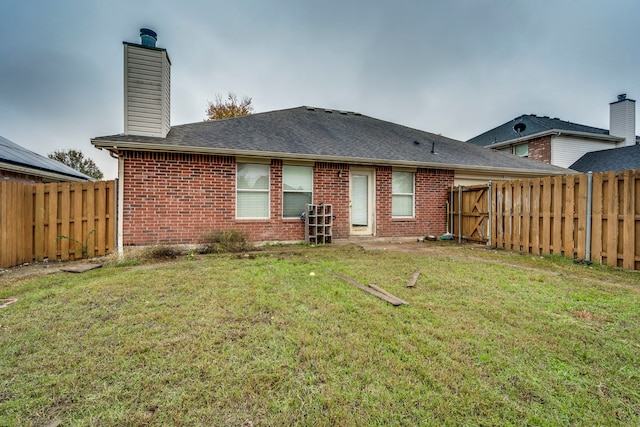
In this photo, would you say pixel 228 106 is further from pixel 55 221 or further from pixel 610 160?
pixel 610 160

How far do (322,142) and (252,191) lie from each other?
9.99 ft

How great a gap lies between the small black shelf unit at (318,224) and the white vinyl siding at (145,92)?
15.2 feet

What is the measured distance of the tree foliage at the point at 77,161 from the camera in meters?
26.2

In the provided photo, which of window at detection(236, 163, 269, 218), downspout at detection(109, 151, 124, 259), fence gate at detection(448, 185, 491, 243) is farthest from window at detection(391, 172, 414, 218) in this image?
downspout at detection(109, 151, 124, 259)

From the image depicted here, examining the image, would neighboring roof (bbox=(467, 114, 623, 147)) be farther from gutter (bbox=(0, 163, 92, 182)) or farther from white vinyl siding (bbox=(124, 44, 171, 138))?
gutter (bbox=(0, 163, 92, 182))

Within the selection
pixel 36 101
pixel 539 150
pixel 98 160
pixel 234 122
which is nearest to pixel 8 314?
pixel 234 122

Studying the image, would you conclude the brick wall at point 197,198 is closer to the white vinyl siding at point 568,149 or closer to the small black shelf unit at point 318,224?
the small black shelf unit at point 318,224

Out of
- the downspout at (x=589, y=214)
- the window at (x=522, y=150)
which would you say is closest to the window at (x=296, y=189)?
the downspout at (x=589, y=214)

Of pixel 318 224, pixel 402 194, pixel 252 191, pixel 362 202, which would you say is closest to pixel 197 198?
pixel 252 191

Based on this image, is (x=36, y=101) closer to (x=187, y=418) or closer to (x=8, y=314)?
(x=8, y=314)

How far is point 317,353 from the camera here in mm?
2246

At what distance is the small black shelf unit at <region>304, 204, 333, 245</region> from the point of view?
27.0ft

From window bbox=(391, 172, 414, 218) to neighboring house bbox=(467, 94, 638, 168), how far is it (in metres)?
14.2

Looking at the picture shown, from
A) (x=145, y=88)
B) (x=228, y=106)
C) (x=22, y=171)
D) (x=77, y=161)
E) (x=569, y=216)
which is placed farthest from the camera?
(x=77, y=161)
